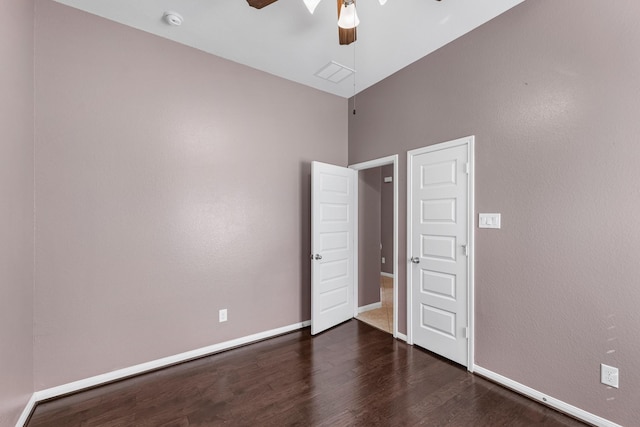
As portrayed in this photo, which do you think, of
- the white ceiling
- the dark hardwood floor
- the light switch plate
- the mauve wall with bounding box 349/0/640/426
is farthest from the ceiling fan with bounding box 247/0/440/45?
the dark hardwood floor

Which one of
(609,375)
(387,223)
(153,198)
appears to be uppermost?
(153,198)

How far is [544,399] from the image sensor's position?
81.7 inches

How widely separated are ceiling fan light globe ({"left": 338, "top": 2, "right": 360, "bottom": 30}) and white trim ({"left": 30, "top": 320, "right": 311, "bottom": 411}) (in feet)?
10.00

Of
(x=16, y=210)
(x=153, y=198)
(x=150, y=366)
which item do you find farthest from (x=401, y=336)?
(x=16, y=210)

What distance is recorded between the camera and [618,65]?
70.7 inches

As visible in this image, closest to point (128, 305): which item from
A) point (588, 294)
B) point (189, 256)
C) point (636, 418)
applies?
point (189, 256)

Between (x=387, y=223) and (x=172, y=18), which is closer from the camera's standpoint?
(x=172, y=18)

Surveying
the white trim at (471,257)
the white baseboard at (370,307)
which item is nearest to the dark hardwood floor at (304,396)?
the white trim at (471,257)

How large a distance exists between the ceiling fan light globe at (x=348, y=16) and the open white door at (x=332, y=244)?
5.50ft

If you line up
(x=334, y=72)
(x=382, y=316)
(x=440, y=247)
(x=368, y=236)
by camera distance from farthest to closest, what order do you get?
1. (x=368, y=236)
2. (x=382, y=316)
3. (x=334, y=72)
4. (x=440, y=247)

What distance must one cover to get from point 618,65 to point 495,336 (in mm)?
2123

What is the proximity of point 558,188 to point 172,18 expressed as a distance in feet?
11.0

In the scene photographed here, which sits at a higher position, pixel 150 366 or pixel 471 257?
pixel 471 257

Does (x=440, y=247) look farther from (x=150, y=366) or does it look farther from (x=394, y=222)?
(x=150, y=366)
